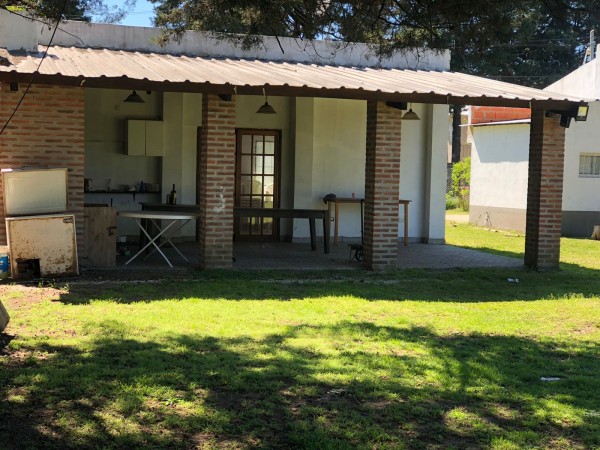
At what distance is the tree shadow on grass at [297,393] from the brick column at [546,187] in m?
5.56

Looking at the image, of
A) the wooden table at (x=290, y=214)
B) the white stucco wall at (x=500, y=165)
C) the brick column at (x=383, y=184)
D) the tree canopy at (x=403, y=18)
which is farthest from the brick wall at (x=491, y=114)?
the tree canopy at (x=403, y=18)

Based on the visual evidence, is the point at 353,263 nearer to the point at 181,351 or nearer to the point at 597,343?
the point at 597,343

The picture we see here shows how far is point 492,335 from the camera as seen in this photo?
27.7ft

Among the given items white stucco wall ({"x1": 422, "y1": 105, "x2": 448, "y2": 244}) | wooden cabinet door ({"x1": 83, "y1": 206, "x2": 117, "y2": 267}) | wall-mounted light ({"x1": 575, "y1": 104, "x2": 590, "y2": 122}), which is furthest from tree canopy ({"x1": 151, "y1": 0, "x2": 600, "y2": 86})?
white stucco wall ({"x1": 422, "y1": 105, "x2": 448, "y2": 244})

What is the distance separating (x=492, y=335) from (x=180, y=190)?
8.72 meters

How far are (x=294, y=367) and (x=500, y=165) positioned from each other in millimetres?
16980

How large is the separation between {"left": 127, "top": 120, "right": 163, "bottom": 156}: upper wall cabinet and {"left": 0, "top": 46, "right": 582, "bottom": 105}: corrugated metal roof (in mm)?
1420

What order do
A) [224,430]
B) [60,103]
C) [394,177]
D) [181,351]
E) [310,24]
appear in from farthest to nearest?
[394,177]
[60,103]
[310,24]
[181,351]
[224,430]

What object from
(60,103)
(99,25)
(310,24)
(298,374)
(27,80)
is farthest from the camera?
(99,25)

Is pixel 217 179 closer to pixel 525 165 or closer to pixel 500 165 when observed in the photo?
pixel 525 165

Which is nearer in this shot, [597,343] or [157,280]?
[597,343]

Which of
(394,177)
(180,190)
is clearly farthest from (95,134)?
(394,177)

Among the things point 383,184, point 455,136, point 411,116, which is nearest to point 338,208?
point 411,116

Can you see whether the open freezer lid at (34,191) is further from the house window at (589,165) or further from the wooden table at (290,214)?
the house window at (589,165)
